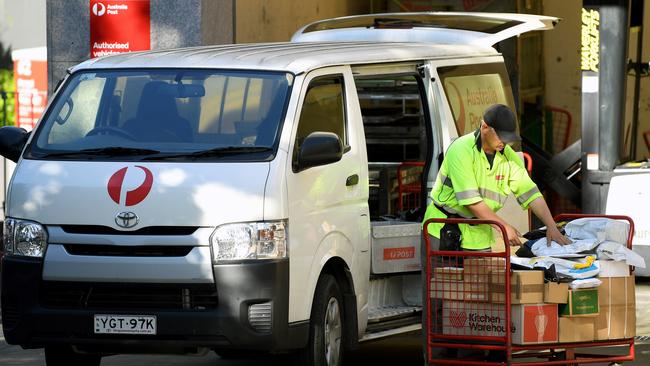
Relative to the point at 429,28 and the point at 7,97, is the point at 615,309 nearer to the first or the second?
the point at 429,28

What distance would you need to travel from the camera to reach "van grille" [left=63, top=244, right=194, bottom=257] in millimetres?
7914

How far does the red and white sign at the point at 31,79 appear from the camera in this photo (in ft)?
51.7

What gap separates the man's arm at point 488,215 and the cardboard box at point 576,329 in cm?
56

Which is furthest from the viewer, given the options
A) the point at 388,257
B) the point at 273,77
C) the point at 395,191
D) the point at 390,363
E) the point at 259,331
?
the point at 395,191

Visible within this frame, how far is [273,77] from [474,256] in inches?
61.4

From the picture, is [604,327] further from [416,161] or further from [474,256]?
[416,161]

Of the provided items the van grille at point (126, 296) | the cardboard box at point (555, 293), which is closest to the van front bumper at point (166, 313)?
the van grille at point (126, 296)

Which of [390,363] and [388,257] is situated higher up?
[388,257]

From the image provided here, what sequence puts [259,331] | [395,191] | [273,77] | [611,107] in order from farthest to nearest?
[611,107]
[395,191]
[273,77]
[259,331]

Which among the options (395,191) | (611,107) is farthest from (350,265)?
(611,107)

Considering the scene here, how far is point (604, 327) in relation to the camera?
325 inches

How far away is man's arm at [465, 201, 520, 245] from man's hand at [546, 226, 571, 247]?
0.63 ft

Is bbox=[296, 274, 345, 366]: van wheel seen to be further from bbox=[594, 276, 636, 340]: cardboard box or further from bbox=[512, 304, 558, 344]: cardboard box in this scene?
bbox=[594, 276, 636, 340]: cardboard box

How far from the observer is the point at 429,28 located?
36.6 ft
